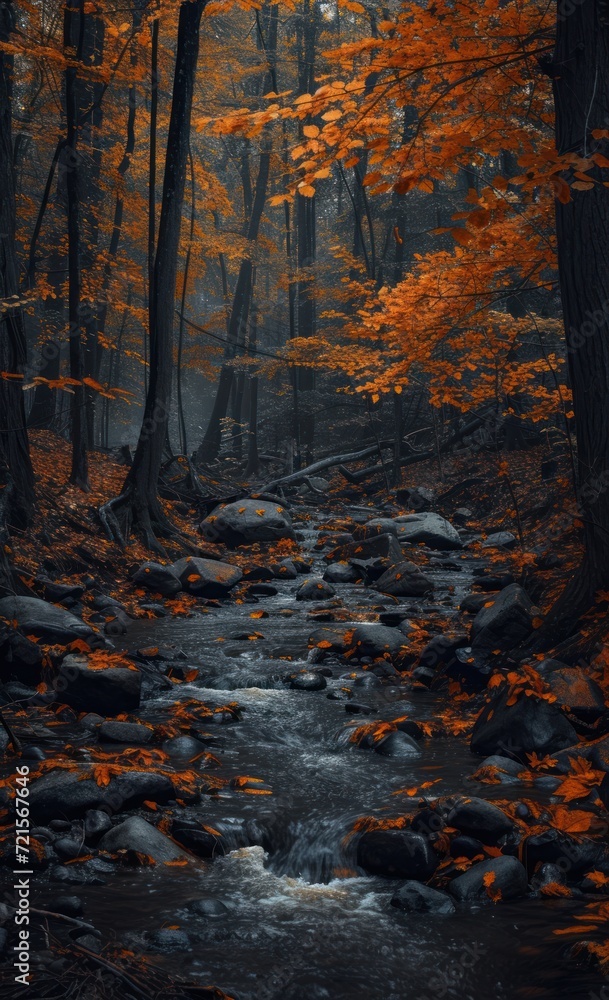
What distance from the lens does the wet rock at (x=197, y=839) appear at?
4.04 metres

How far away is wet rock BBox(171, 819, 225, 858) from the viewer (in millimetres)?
4035

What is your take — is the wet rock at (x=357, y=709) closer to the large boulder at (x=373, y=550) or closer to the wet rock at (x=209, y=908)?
the wet rock at (x=209, y=908)

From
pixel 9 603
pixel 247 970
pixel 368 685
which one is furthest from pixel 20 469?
pixel 247 970

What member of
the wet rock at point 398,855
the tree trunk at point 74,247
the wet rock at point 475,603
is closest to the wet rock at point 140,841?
the wet rock at point 398,855

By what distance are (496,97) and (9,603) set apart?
232 inches

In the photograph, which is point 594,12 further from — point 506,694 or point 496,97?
point 506,694

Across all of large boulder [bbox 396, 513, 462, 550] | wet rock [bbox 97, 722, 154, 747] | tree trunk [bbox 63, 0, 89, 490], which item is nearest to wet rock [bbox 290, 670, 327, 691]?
wet rock [bbox 97, 722, 154, 747]

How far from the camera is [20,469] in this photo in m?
9.25

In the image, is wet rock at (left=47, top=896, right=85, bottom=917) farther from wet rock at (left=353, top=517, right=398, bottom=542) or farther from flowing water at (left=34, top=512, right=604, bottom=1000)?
wet rock at (left=353, top=517, right=398, bottom=542)

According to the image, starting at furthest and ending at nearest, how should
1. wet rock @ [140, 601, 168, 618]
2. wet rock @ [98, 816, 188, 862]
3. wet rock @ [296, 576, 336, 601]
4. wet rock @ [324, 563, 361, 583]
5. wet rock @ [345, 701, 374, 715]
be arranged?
wet rock @ [324, 563, 361, 583] < wet rock @ [296, 576, 336, 601] < wet rock @ [140, 601, 168, 618] < wet rock @ [345, 701, 374, 715] < wet rock @ [98, 816, 188, 862]

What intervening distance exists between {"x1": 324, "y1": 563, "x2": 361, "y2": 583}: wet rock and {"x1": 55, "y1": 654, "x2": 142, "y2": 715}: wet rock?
625 cm

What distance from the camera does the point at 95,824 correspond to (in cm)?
395

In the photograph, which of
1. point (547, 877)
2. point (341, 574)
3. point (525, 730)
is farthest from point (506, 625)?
point (341, 574)

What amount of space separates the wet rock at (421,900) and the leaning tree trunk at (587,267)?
3327mm
